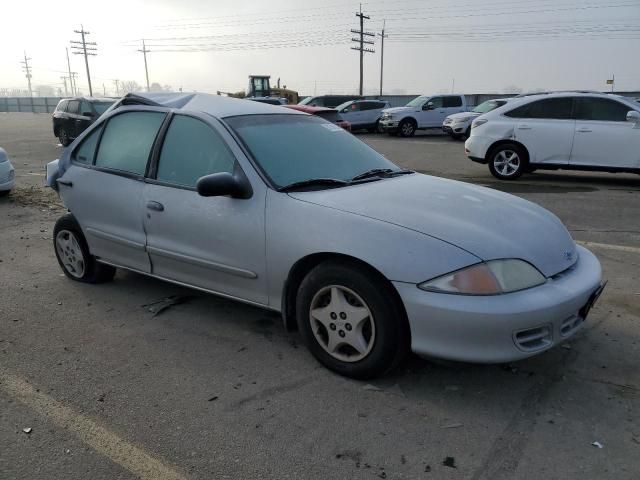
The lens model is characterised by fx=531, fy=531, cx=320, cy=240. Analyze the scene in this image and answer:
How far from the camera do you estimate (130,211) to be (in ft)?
12.9

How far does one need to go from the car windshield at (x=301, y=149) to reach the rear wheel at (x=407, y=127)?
2031 centimetres

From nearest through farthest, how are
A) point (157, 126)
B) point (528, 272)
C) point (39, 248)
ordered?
1. point (528, 272)
2. point (157, 126)
3. point (39, 248)

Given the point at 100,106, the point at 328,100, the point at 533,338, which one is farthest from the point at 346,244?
the point at 328,100

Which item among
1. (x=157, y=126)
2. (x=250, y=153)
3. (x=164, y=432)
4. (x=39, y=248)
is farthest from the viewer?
(x=39, y=248)

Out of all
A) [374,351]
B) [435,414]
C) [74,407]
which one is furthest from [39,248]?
[435,414]

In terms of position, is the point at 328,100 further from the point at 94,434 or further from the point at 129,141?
the point at 94,434

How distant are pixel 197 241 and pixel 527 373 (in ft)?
7.24

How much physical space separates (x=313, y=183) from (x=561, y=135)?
25.4 feet

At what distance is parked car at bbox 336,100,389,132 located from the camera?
25.8 m

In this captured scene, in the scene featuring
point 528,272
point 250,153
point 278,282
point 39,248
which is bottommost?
point 39,248

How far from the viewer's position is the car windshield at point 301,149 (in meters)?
3.42

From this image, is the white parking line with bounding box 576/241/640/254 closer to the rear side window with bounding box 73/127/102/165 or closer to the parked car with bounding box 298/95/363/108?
the rear side window with bounding box 73/127/102/165

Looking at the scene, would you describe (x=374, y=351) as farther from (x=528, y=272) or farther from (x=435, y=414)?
(x=528, y=272)

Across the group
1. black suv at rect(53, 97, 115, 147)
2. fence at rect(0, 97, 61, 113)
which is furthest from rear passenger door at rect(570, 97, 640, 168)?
fence at rect(0, 97, 61, 113)
